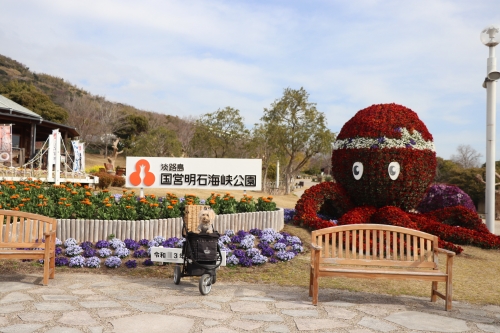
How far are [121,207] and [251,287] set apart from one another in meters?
3.47

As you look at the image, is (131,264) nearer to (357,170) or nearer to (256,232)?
(256,232)

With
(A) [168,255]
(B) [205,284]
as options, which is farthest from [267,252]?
(B) [205,284]

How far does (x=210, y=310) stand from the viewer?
14.7 feet

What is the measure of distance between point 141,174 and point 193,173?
1.36 metres

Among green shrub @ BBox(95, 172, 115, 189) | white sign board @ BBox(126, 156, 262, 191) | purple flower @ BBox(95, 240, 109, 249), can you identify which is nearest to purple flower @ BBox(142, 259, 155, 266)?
purple flower @ BBox(95, 240, 109, 249)

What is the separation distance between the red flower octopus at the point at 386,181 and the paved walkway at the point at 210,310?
4408 millimetres

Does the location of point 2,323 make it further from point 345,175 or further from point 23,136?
point 23,136

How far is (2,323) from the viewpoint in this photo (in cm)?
383

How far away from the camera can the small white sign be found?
625cm

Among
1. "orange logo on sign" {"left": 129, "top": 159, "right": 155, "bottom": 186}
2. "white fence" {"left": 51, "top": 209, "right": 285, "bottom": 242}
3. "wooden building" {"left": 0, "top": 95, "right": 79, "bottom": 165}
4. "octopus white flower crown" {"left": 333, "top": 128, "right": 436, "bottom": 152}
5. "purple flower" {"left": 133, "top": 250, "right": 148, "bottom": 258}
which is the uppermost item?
"wooden building" {"left": 0, "top": 95, "right": 79, "bottom": 165}

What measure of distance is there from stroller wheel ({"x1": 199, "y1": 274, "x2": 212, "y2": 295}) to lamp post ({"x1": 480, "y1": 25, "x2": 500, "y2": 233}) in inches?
357

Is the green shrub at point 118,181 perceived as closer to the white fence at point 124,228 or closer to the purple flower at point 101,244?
the white fence at point 124,228

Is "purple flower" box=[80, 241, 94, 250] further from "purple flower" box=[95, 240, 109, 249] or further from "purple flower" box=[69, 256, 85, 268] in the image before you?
"purple flower" box=[69, 256, 85, 268]

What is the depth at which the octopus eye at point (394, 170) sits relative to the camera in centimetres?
1001
